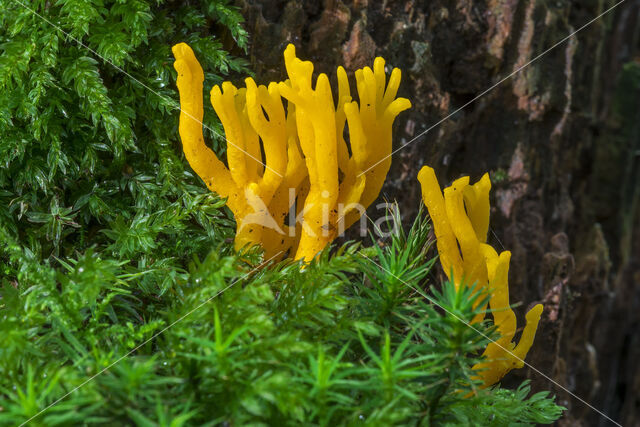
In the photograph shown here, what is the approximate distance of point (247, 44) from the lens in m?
1.58

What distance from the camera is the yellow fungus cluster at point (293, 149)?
4.06 feet

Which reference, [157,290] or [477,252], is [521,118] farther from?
[157,290]

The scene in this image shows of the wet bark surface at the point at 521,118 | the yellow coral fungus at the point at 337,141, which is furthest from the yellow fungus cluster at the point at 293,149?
the wet bark surface at the point at 521,118

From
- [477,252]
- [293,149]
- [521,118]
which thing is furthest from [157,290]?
[521,118]

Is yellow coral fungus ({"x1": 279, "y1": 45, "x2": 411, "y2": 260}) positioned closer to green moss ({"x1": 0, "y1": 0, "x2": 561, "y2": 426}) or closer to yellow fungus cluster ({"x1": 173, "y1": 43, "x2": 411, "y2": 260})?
yellow fungus cluster ({"x1": 173, "y1": 43, "x2": 411, "y2": 260})

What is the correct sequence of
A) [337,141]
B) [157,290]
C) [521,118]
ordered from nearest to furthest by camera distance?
[157,290] < [337,141] < [521,118]

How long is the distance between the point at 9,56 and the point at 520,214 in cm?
167

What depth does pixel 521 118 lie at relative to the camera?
1990mm

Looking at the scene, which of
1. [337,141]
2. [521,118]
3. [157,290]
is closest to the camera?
[157,290]

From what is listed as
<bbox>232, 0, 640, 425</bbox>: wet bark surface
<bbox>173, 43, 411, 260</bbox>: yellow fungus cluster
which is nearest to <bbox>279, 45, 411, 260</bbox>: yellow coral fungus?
<bbox>173, 43, 411, 260</bbox>: yellow fungus cluster

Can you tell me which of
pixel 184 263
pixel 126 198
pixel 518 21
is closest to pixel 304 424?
pixel 184 263

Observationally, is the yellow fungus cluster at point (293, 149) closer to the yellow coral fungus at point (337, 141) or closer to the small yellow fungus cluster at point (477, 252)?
the yellow coral fungus at point (337, 141)

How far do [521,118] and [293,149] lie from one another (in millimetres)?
1024

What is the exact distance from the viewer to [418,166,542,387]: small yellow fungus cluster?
47.0 inches
